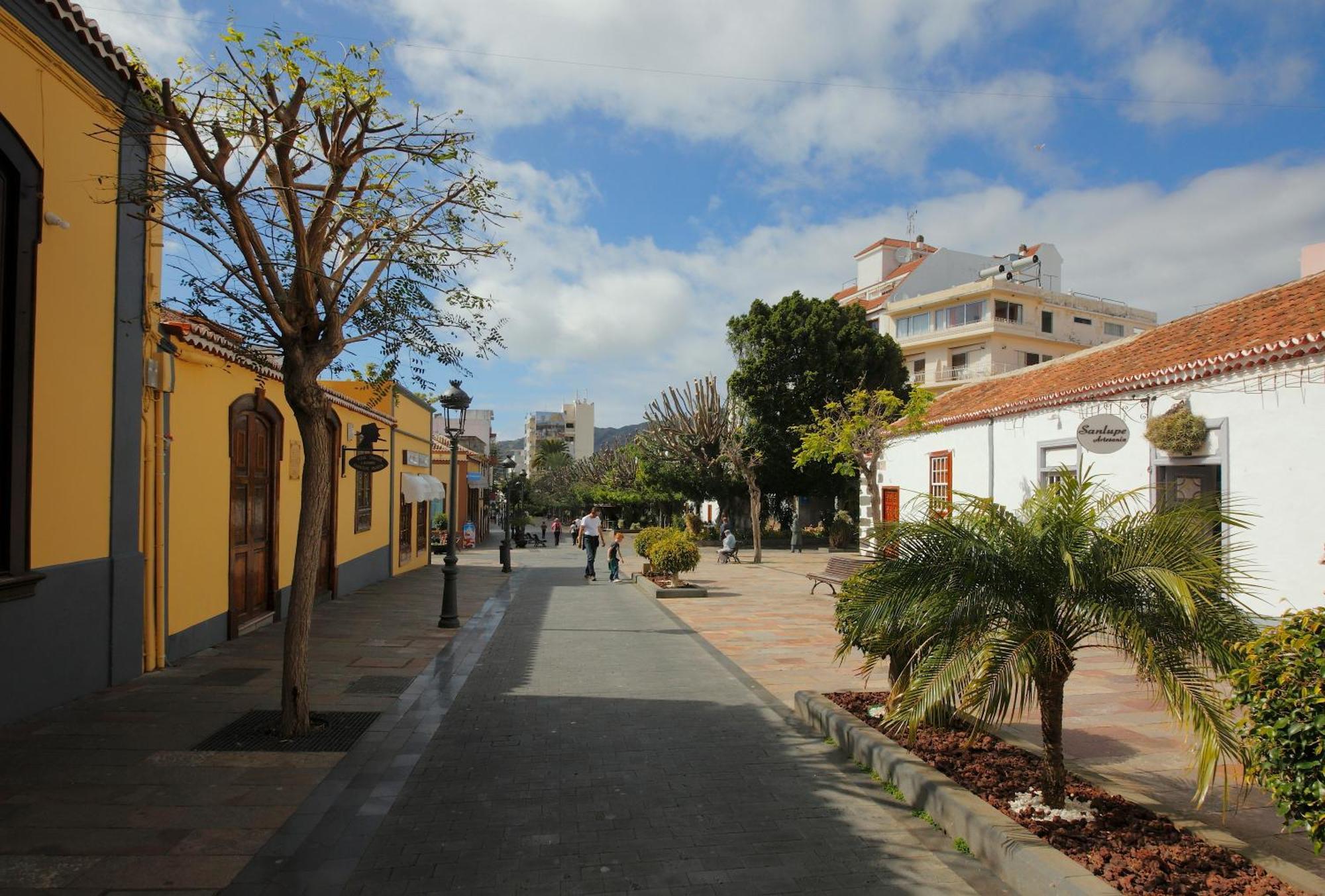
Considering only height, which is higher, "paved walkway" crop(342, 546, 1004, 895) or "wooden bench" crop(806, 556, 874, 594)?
"wooden bench" crop(806, 556, 874, 594)

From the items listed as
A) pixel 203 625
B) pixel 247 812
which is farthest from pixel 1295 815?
pixel 203 625

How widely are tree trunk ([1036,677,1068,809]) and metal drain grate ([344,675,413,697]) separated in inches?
219

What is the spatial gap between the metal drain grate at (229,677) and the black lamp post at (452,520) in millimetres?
3535

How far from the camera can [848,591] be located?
222 inches

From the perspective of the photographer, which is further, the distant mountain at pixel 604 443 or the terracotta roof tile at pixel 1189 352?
the distant mountain at pixel 604 443

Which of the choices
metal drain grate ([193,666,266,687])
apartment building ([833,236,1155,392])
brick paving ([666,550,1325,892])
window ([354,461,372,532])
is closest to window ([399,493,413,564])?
window ([354,461,372,532])

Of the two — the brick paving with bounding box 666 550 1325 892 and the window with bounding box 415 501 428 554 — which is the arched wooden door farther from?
the window with bounding box 415 501 428 554

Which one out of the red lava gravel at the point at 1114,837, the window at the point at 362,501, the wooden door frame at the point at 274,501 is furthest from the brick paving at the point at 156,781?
the window at the point at 362,501

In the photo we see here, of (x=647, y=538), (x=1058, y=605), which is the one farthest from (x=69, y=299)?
(x=647, y=538)

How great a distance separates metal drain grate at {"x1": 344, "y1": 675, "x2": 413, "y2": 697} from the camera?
25.4 feet

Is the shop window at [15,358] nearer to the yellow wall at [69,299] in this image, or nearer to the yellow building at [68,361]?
the yellow building at [68,361]

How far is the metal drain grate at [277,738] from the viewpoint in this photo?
5812mm

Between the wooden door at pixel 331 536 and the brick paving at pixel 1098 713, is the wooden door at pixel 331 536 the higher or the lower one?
the higher one

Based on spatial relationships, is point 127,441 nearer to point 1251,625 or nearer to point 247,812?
point 247,812
